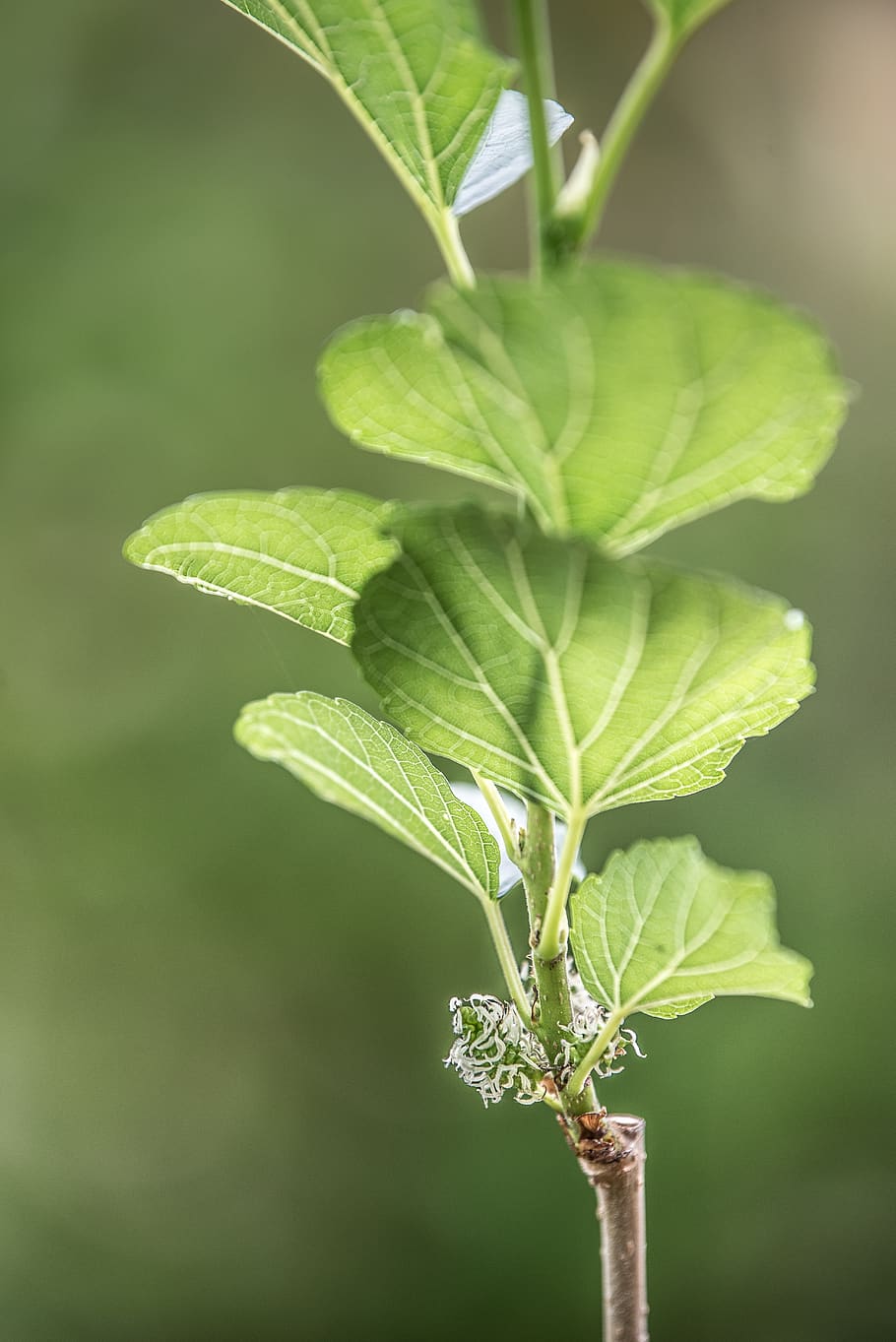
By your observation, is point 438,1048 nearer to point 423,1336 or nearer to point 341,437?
point 423,1336

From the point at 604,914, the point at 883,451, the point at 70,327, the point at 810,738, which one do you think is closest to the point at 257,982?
the point at 810,738

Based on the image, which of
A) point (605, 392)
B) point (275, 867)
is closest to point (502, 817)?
point (605, 392)

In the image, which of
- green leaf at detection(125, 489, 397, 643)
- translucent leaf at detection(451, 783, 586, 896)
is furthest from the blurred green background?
green leaf at detection(125, 489, 397, 643)

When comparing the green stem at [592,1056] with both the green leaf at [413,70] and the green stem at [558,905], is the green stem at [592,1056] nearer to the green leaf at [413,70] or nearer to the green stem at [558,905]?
the green stem at [558,905]

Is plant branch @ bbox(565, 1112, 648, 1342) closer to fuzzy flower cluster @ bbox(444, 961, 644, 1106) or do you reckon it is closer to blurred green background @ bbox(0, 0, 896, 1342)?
fuzzy flower cluster @ bbox(444, 961, 644, 1106)

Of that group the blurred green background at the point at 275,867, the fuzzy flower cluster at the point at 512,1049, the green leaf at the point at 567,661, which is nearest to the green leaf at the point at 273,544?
the green leaf at the point at 567,661

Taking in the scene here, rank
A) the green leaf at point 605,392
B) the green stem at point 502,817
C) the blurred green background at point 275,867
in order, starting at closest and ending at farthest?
the green leaf at point 605,392, the green stem at point 502,817, the blurred green background at point 275,867
